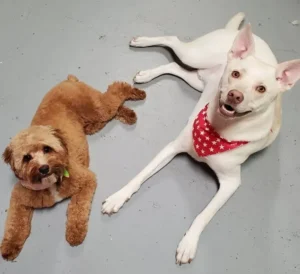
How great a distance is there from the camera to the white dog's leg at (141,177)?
1.93 meters

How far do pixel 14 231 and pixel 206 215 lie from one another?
2.59 feet

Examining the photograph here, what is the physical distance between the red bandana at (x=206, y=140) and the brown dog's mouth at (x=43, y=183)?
0.59 m

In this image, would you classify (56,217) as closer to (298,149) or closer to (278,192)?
(278,192)

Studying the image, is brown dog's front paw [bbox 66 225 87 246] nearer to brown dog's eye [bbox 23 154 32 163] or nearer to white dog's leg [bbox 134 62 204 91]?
brown dog's eye [bbox 23 154 32 163]

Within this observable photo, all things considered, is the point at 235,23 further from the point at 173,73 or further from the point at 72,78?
the point at 72,78

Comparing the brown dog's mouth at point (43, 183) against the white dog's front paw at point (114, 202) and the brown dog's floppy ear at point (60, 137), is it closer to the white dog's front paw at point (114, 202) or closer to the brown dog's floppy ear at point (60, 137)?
the brown dog's floppy ear at point (60, 137)

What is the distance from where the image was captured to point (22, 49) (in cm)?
236

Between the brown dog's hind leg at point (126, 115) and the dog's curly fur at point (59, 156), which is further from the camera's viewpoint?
the brown dog's hind leg at point (126, 115)

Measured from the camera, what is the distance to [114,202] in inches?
76.2

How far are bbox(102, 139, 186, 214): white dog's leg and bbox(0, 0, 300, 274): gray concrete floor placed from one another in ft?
0.17

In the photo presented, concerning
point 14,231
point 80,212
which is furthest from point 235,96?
point 14,231

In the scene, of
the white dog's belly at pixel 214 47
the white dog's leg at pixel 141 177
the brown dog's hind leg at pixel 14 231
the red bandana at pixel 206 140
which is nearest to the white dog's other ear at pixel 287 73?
the red bandana at pixel 206 140

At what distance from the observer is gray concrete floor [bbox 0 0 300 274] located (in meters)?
1.89

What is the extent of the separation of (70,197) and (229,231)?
704mm
